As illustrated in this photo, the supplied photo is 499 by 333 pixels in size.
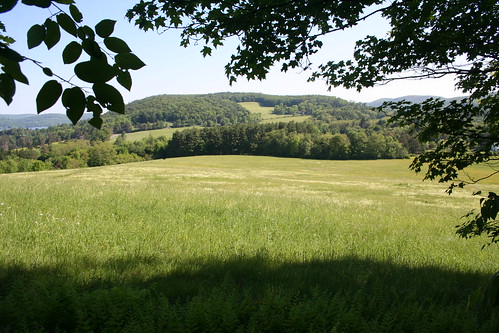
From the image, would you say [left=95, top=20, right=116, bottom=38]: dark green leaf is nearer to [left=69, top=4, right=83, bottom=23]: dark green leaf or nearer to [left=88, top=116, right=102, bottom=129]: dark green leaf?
[left=69, top=4, right=83, bottom=23]: dark green leaf

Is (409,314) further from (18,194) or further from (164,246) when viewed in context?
(18,194)

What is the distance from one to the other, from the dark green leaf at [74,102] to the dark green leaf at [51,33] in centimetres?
23

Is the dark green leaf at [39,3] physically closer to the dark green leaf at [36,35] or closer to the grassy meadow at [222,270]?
the dark green leaf at [36,35]

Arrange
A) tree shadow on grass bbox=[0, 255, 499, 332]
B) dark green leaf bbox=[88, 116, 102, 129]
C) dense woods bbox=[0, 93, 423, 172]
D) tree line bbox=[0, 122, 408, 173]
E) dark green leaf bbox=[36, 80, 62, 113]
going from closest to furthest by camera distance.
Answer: dark green leaf bbox=[36, 80, 62, 113] < dark green leaf bbox=[88, 116, 102, 129] < tree shadow on grass bbox=[0, 255, 499, 332] < dense woods bbox=[0, 93, 423, 172] < tree line bbox=[0, 122, 408, 173]

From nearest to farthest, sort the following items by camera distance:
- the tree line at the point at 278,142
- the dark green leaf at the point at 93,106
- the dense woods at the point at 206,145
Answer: the dark green leaf at the point at 93,106 → the dense woods at the point at 206,145 → the tree line at the point at 278,142

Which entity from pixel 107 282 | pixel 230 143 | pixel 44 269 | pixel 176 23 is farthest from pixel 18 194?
pixel 230 143

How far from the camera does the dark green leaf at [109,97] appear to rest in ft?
3.84

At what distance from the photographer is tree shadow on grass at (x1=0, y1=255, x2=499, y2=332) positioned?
3146 millimetres

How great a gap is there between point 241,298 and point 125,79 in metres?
3.39

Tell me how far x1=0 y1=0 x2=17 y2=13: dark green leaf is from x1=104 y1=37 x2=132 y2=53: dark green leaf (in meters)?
0.33

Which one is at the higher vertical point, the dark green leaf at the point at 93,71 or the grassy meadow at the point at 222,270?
the dark green leaf at the point at 93,71

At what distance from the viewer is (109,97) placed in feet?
3.90

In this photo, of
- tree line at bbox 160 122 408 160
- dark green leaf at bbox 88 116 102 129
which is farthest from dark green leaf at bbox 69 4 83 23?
tree line at bbox 160 122 408 160

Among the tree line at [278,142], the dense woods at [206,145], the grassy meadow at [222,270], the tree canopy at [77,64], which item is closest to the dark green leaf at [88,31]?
the tree canopy at [77,64]
